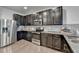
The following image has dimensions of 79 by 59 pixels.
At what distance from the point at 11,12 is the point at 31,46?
844mm

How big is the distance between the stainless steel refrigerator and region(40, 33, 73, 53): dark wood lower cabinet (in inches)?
25.3

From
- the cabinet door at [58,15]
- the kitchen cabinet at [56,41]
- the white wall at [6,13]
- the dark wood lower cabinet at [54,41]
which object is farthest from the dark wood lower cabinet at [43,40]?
the white wall at [6,13]

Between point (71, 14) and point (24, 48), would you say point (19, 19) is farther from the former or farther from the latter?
point (71, 14)

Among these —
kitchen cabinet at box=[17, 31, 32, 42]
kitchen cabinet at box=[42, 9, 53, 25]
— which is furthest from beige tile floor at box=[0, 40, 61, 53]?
kitchen cabinet at box=[42, 9, 53, 25]

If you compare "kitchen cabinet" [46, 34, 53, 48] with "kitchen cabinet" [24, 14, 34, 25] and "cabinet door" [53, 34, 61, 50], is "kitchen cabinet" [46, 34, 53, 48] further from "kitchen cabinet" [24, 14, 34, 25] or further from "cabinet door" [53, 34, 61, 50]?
"kitchen cabinet" [24, 14, 34, 25]

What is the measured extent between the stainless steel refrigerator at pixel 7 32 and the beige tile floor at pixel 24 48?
105 mm

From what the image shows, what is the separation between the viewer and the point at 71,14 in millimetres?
1897

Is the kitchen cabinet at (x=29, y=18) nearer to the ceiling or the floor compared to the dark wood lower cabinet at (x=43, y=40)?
nearer to the ceiling

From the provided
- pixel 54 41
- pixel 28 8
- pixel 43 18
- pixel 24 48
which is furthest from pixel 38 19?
pixel 24 48

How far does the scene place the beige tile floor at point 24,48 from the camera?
191 cm

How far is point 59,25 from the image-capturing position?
1.94 meters

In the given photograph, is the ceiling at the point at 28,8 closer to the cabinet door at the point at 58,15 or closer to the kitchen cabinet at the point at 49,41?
the cabinet door at the point at 58,15
